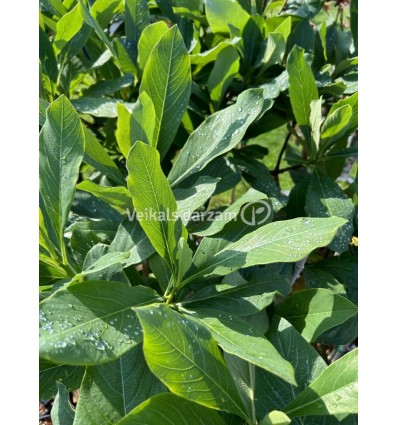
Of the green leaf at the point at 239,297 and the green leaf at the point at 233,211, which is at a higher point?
the green leaf at the point at 233,211

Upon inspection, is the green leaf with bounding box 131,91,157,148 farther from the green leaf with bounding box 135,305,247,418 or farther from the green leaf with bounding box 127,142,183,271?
the green leaf with bounding box 135,305,247,418

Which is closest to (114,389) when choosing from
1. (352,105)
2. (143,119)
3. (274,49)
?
(143,119)

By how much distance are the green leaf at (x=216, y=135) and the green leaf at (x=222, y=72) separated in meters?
0.23

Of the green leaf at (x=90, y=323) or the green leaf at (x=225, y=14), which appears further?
the green leaf at (x=225, y=14)

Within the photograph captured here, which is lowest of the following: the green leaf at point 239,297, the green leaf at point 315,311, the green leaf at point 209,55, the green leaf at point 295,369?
the green leaf at point 295,369

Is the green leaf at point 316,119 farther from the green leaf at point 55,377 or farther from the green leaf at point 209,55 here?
Answer: the green leaf at point 55,377

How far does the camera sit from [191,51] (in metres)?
1.37

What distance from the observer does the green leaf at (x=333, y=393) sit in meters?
0.74

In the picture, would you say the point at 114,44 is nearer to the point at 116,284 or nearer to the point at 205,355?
the point at 116,284

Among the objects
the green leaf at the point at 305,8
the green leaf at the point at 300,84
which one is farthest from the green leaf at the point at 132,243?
the green leaf at the point at 305,8

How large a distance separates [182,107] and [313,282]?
496mm

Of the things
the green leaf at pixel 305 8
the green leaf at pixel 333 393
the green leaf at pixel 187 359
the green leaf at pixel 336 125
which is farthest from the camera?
the green leaf at pixel 305 8

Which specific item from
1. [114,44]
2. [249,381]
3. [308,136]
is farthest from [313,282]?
[114,44]

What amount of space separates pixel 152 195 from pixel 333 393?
1.21 ft
